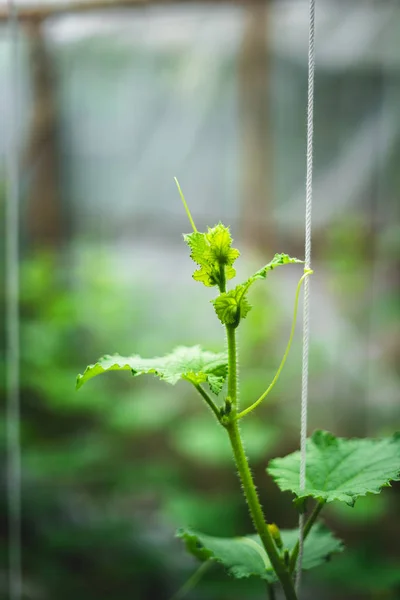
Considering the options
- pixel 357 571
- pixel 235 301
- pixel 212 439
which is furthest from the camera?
pixel 212 439

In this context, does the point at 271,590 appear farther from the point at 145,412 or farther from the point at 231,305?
the point at 145,412

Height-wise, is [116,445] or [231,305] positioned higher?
[116,445]

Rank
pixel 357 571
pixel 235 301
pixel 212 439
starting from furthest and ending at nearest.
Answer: pixel 212 439 < pixel 357 571 < pixel 235 301

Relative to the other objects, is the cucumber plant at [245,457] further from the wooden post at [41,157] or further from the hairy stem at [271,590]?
the wooden post at [41,157]

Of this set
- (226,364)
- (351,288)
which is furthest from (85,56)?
(226,364)

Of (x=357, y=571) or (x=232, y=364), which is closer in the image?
(x=232, y=364)

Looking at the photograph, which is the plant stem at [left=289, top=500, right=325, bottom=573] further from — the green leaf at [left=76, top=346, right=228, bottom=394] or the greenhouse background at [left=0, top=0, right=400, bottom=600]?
the greenhouse background at [left=0, top=0, right=400, bottom=600]

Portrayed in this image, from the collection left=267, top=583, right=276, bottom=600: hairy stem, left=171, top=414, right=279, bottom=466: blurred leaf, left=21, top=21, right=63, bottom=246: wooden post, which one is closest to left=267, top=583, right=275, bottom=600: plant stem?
left=267, top=583, right=276, bottom=600: hairy stem

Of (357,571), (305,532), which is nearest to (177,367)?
(305,532)

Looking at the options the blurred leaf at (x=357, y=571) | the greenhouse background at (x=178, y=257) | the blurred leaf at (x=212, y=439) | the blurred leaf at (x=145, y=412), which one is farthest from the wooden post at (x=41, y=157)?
the blurred leaf at (x=357, y=571)
